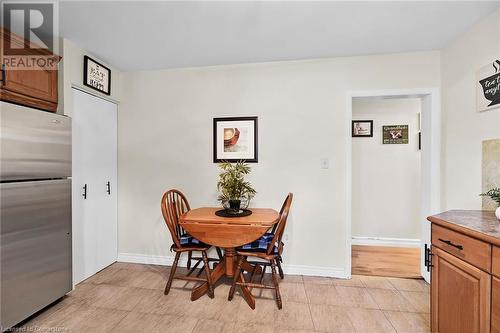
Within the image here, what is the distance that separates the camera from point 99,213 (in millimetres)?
2562

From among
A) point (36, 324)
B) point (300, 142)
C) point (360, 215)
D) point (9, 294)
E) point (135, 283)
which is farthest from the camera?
point (360, 215)

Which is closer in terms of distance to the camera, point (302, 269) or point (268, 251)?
point (268, 251)

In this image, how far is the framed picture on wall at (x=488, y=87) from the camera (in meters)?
1.67

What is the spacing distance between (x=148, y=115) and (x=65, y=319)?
201cm

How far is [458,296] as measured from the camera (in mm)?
1257

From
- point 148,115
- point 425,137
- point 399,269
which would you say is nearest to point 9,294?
point 148,115

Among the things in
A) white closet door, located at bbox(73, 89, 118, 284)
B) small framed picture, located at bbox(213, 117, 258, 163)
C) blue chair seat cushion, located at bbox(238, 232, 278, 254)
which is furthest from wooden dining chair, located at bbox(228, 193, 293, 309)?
white closet door, located at bbox(73, 89, 118, 284)

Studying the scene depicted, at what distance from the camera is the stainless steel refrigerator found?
155 cm

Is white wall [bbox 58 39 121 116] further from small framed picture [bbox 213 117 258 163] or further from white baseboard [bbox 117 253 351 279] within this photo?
white baseboard [bbox 117 253 351 279]

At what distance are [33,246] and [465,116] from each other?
138 inches

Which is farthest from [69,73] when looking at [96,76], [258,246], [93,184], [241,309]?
[241,309]

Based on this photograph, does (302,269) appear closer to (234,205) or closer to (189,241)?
(234,205)

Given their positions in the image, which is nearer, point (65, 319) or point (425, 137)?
point (65, 319)

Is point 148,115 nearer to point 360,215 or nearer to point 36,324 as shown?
point 36,324
